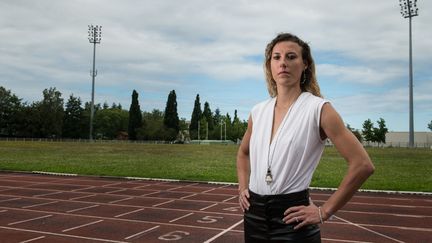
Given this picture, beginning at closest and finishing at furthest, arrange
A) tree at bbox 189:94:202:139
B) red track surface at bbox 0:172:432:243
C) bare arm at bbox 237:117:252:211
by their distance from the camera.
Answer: bare arm at bbox 237:117:252:211 → red track surface at bbox 0:172:432:243 → tree at bbox 189:94:202:139

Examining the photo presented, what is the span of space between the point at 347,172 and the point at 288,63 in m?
0.60

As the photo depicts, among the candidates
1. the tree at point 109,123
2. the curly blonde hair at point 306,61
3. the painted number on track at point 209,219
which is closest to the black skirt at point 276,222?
the curly blonde hair at point 306,61

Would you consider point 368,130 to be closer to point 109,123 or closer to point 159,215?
point 109,123

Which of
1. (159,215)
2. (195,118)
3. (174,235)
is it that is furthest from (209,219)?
(195,118)

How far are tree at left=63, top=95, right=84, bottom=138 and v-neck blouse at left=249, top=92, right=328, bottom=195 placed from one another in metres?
83.3

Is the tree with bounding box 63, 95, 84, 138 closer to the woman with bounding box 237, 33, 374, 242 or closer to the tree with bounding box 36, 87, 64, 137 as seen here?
the tree with bounding box 36, 87, 64, 137

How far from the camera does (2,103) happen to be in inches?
3029

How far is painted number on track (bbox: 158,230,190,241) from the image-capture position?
645 centimetres

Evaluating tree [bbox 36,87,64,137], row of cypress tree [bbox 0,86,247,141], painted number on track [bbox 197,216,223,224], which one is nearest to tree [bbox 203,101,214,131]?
row of cypress tree [bbox 0,86,247,141]

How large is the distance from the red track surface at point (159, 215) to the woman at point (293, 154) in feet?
14.7

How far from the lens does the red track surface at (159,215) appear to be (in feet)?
21.9

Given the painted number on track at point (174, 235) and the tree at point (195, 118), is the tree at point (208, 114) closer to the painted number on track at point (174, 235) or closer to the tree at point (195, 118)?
the tree at point (195, 118)

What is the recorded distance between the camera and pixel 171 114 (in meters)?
81.9

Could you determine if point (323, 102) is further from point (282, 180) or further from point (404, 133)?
point (404, 133)
